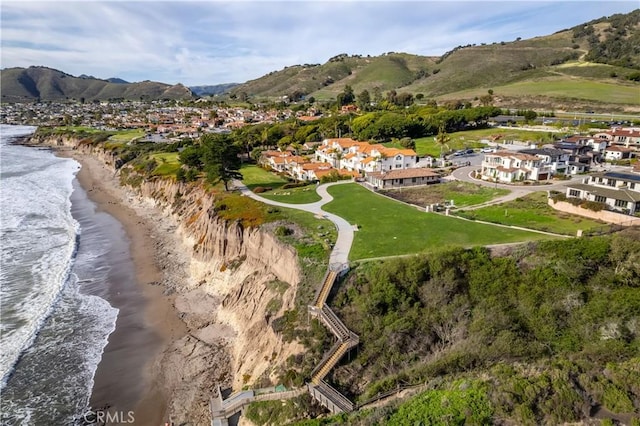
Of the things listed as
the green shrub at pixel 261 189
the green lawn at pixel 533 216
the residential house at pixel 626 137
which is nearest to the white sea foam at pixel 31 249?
the green shrub at pixel 261 189

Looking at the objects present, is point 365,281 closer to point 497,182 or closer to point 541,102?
point 497,182

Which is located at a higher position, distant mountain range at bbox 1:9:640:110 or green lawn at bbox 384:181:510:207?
distant mountain range at bbox 1:9:640:110

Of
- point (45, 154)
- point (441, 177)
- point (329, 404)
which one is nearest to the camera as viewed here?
point (329, 404)

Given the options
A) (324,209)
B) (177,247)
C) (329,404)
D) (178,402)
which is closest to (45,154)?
(177,247)

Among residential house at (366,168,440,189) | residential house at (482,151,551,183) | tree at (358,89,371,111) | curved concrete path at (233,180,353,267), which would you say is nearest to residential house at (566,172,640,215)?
residential house at (482,151,551,183)

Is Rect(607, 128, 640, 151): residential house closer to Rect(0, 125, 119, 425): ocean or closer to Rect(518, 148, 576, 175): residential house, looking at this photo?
Rect(518, 148, 576, 175): residential house

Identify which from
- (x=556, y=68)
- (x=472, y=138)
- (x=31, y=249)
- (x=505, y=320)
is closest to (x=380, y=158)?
(x=472, y=138)
